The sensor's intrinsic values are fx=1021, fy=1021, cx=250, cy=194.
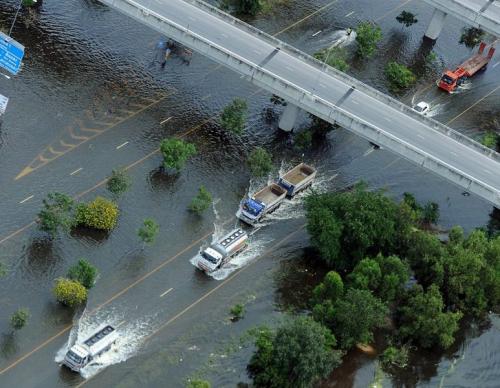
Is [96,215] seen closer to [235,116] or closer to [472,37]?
[235,116]

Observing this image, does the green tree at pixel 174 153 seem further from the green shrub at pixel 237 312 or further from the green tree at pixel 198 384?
the green tree at pixel 198 384

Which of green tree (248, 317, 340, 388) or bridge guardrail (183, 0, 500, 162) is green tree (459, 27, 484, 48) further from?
green tree (248, 317, 340, 388)

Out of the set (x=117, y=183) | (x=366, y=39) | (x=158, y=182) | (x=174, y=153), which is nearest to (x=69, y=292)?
(x=117, y=183)

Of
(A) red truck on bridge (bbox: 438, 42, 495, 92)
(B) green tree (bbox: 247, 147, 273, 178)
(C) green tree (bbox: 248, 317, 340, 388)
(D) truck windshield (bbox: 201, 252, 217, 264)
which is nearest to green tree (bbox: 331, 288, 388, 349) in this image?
(C) green tree (bbox: 248, 317, 340, 388)

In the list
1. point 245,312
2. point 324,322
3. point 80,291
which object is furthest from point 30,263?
point 324,322

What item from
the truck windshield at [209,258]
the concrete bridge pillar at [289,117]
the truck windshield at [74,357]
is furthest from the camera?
the concrete bridge pillar at [289,117]

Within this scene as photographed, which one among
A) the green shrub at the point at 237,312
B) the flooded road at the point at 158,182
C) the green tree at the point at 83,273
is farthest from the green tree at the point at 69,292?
the green shrub at the point at 237,312
